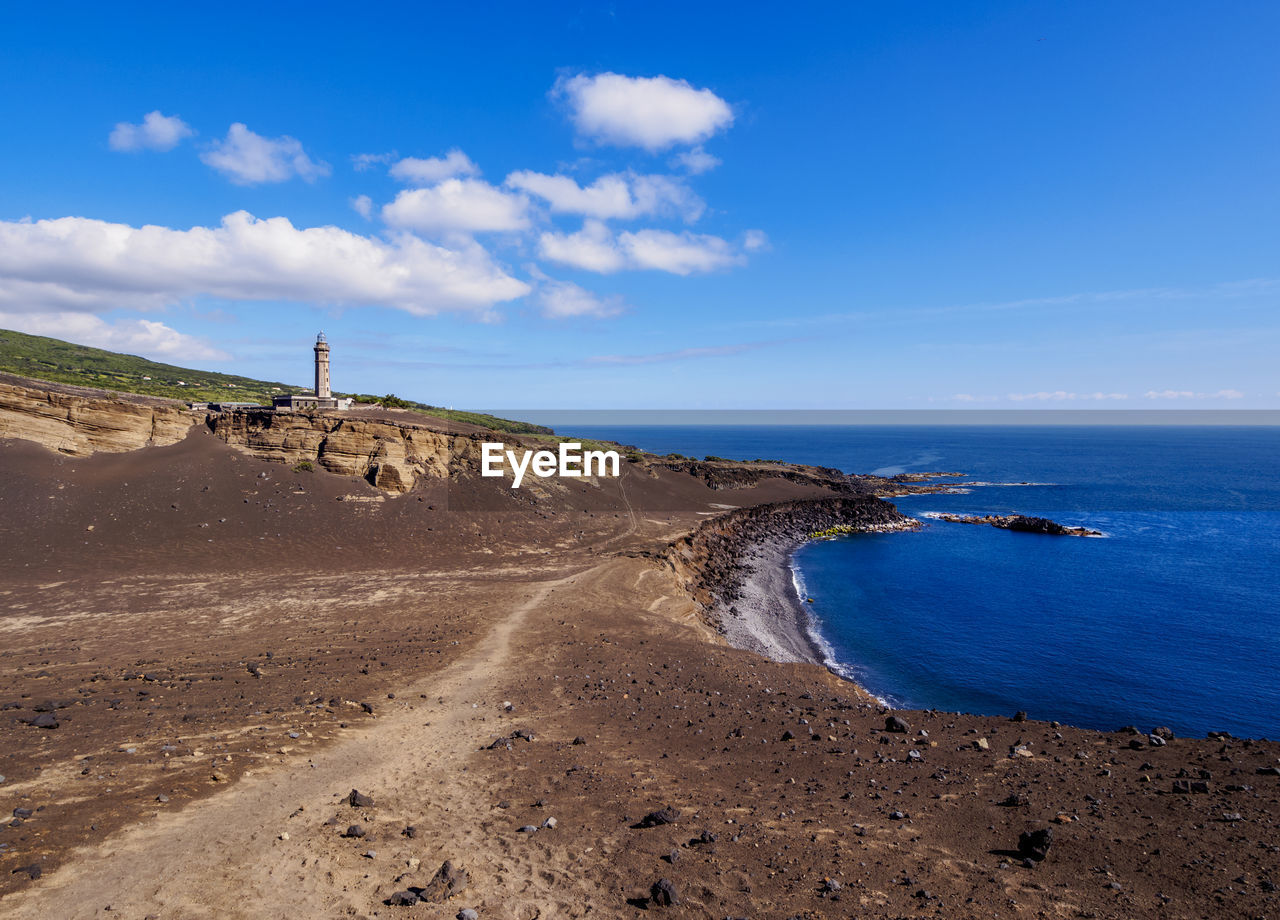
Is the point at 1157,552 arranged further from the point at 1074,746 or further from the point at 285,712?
the point at 285,712

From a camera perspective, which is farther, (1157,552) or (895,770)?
(1157,552)

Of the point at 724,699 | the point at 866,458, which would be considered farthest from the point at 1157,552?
the point at 866,458

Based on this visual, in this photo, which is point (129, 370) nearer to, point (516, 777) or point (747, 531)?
point (747, 531)

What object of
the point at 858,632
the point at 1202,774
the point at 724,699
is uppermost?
the point at 1202,774

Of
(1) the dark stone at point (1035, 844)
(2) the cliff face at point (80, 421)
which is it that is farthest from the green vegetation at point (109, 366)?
(1) the dark stone at point (1035, 844)

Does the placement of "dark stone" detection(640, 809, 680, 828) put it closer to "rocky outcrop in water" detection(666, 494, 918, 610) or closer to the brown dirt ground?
→ the brown dirt ground

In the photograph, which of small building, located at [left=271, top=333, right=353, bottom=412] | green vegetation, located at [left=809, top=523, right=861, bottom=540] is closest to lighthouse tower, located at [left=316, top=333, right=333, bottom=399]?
small building, located at [left=271, top=333, right=353, bottom=412]
